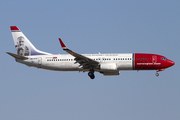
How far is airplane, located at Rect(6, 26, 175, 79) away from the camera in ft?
194

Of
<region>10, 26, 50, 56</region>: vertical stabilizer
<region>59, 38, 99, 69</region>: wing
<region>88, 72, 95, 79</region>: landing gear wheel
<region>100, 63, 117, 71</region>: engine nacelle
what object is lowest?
<region>88, 72, 95, 79</region>: landing gear wheel

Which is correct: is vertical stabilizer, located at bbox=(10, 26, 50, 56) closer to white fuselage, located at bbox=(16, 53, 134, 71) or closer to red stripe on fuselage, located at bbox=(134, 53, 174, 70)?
white fuselage, located at bbox=(16, 53, 134, 71)

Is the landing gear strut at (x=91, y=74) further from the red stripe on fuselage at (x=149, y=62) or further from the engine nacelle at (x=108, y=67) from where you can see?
the red stripe on fuselage at (x=149, y=62)

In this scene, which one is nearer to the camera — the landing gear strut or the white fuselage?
the white fuselage

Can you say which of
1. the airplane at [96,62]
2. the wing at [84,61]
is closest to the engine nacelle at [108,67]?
the airplane at [96,62]

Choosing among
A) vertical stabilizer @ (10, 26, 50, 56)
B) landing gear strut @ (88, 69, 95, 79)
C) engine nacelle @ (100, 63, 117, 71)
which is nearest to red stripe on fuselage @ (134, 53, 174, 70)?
engine nacelle @ (100, 63, 117, 71)

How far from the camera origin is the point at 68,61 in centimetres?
6094

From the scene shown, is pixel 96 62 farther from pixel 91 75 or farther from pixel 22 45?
pixel 22 45

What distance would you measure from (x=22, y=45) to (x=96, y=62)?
1567 cm

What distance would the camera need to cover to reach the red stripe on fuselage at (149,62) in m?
59.1

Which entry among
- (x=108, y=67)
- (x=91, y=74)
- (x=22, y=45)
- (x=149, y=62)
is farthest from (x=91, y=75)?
(x=22, y=45)

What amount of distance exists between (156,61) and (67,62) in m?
15.2

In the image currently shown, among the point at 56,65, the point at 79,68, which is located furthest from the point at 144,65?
the point at 56,65

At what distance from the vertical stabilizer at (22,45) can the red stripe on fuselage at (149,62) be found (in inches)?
666
